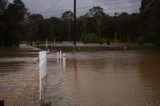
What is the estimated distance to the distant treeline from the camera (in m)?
81.2

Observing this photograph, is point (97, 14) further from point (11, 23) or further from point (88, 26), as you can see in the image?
point (11, 23)

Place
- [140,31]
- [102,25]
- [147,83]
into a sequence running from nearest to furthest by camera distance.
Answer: [147,83] → [140,31] → [102,25]

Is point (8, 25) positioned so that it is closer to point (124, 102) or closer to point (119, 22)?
point (119, 22)

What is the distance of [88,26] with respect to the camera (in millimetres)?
165000

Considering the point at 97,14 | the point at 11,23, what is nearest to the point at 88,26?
the point at 97,14

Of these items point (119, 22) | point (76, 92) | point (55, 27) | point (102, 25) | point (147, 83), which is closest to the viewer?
point (76, 92)

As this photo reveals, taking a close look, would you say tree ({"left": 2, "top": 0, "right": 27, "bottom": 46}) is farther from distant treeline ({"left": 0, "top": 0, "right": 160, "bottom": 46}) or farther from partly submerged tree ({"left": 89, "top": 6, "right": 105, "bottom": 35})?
partly submerged tree ({"left": 89, "top": 6, "right": 105, "bottom": 35})

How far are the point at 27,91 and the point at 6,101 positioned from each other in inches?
98.9

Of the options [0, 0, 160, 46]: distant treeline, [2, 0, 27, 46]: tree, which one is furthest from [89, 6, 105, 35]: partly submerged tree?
[2, 0, 27, 46]: tree

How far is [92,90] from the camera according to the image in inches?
549

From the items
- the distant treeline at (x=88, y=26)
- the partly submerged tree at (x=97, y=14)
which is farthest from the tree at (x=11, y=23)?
the partly submerged tree at (x=97, y=14)

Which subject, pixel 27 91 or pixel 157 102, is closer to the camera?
pixel 157 102

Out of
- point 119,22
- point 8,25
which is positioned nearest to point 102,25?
point 119,22

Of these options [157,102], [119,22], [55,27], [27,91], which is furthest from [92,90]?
[55,27]
